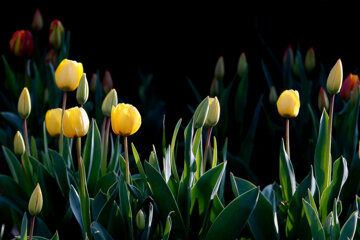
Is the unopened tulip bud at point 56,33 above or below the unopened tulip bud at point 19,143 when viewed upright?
above

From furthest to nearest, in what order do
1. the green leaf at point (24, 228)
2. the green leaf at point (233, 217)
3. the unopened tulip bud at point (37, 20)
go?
1. the unopened tulip bud at point (37, 20)
2. the green leaf at point (233, 217)
3. the green leaf at point (24, 228)

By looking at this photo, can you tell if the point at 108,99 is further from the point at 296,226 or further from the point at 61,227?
the point at 296,226

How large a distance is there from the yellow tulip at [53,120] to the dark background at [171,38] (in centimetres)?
139

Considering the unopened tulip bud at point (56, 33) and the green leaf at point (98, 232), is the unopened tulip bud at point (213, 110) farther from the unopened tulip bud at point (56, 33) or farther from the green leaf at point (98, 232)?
the unopened tulip bud at point (56, 33)

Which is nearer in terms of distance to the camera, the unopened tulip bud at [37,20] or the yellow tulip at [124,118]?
the yellow tulip at [124,118]

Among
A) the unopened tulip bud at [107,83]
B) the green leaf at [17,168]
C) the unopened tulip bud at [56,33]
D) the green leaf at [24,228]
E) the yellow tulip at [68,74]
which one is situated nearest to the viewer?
the green leaf at [24,228]

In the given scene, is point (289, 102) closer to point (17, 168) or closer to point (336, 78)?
point (336, 78)

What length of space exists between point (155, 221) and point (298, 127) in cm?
100

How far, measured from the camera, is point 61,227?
1.76m

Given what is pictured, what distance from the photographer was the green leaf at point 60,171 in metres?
1.77

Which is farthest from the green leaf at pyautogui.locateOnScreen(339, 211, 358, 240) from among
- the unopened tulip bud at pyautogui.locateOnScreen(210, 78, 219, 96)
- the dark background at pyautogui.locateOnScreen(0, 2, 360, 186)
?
the dark background at pyautogui.locateOnScreen(0, 2, 360, 186)

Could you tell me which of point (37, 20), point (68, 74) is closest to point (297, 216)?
point (68, 74)

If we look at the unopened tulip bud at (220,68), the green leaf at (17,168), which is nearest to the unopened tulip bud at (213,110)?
the green leaf at (17,168)

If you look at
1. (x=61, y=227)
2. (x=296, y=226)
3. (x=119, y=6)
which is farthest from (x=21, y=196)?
(x=119, y=6)
